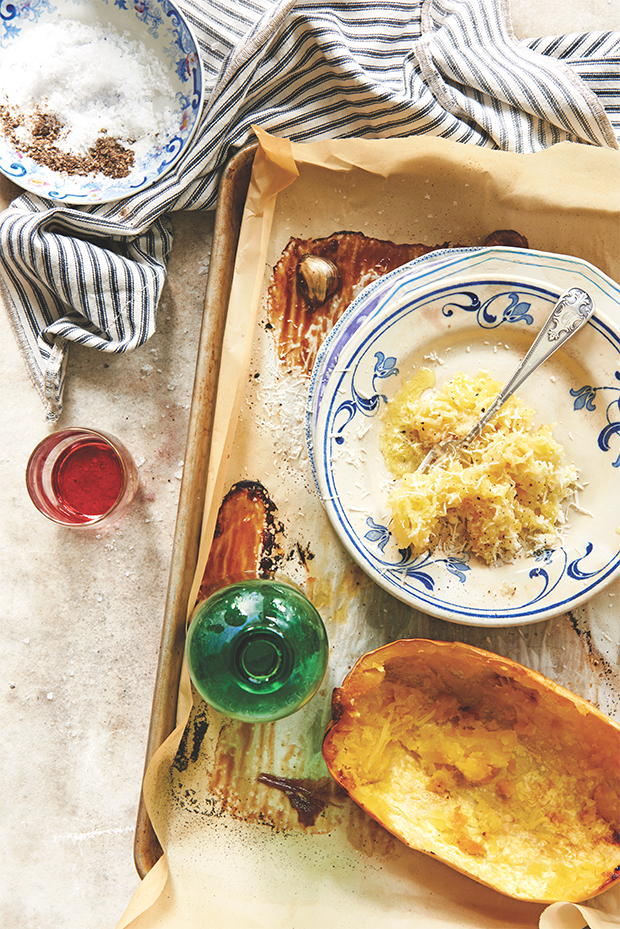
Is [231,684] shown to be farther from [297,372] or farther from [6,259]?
[6,259]

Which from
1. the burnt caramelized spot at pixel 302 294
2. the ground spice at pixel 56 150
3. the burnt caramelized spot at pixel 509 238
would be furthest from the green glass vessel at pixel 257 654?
the ground spice at pixel 56 150

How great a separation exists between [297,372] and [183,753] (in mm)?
894

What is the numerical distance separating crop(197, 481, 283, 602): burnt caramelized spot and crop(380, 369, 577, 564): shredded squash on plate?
30 cm

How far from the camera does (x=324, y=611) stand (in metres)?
1.40

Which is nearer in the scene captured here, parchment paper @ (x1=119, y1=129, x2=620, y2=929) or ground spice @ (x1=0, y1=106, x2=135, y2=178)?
parchment paper @ (x1=119, y1=129, x2=620, y2=929)

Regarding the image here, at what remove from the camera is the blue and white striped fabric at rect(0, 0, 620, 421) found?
1.40 metres

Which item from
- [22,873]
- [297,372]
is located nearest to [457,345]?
[297,372]

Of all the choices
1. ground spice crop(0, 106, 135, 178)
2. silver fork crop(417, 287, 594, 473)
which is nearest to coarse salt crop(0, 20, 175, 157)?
ground spice crop(0, 106, 135, 178)

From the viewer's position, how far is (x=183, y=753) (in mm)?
1384

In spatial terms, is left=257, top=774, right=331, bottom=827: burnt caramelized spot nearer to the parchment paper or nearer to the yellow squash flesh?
the parchment paper

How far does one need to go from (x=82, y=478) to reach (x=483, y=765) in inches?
43.0

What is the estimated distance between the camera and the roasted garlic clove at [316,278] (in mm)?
1396

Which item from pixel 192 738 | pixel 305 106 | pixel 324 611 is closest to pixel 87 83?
pixel 305 106

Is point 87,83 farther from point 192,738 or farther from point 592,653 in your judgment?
point 592,653
